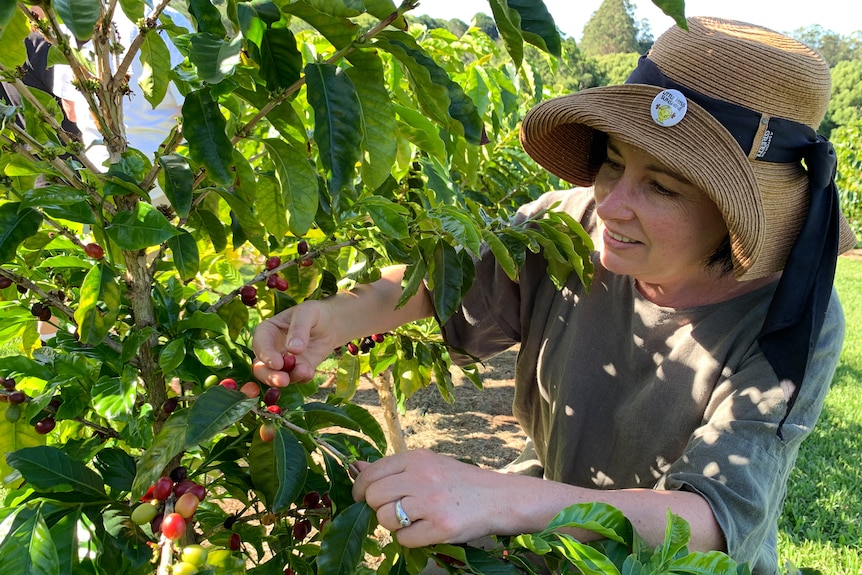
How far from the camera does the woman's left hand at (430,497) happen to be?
99 centimetres

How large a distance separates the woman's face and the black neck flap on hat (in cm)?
15

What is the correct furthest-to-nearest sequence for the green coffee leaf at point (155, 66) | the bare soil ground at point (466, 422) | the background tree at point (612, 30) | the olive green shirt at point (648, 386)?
the background tree at point (612, 30)
the bare soil ground at point (466, 422)
the olive green shirt at point (648, 386)
the green coffee leaf at point (155, 66)

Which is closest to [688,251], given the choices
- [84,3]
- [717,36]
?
[717,36]

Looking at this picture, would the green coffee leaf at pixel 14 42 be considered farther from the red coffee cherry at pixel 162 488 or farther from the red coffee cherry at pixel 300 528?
the red coffee cherry at pixel 300 528

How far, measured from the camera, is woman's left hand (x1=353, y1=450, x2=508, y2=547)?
99cm

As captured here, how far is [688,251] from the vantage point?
4.87 ft

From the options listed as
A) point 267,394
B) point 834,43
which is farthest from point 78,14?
point 834,43

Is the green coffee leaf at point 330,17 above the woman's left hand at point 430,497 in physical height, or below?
above

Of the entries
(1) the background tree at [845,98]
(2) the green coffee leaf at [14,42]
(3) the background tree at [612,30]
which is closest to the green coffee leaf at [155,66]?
(2) the green coffee leaf at [14,42]

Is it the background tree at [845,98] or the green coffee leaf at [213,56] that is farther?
the background tree at [845,98]

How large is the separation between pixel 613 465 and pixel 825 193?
777 millimetres

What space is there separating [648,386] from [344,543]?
93 cm

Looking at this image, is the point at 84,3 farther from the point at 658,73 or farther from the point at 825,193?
the point at 825,193

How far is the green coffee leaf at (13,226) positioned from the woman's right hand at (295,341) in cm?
41
